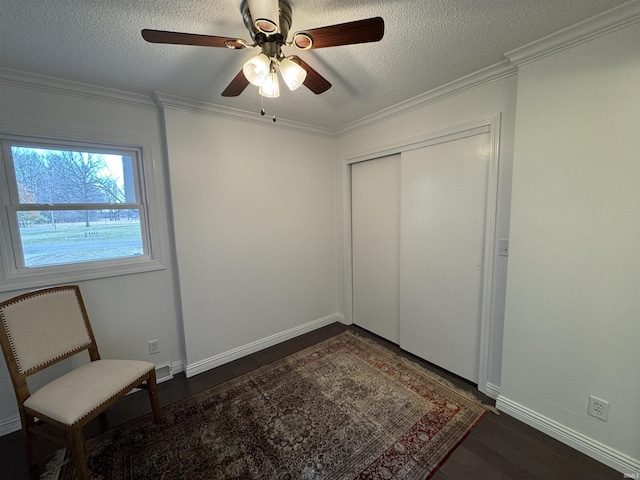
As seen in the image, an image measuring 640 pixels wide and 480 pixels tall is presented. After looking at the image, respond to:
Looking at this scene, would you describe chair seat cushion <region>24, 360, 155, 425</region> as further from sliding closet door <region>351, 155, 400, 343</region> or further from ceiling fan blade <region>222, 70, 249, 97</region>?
sliding closet door <region>351, 155, 400, 343</region>

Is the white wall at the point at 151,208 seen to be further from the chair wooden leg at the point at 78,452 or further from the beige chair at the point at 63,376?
the chair wooden leg at the point at 78,452

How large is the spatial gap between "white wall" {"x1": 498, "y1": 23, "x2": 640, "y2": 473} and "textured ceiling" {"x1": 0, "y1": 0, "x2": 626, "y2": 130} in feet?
1.03

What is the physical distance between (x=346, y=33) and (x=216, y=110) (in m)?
1.57

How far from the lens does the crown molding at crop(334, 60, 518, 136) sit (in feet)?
5.62

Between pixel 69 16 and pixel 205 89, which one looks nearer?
pixel 69 16

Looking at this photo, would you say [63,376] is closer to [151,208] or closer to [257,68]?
[151,208]

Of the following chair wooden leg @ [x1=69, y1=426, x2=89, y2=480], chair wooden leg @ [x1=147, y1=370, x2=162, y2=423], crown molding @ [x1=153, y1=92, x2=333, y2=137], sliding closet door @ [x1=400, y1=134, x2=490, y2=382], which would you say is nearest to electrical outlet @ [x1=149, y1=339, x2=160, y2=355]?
chair wooden leg @ [x1=147, y1=370, x2=162, y2=423]

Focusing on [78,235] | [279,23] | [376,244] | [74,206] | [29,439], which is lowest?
[29,439]

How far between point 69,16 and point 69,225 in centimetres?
136

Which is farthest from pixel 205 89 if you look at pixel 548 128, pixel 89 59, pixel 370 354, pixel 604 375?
pixel 604 375

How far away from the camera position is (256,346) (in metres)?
2.64

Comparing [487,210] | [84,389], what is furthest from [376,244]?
[84,389]

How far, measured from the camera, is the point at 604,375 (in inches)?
55.0

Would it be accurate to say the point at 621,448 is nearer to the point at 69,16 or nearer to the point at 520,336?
the point at 520,336
